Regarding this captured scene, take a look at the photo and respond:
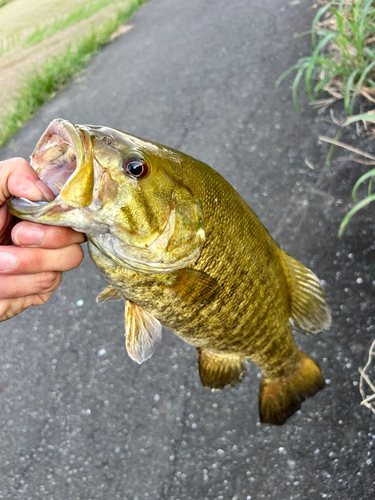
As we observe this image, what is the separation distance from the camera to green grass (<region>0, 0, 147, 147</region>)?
472 centimetres

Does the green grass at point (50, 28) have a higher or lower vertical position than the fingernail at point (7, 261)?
lower

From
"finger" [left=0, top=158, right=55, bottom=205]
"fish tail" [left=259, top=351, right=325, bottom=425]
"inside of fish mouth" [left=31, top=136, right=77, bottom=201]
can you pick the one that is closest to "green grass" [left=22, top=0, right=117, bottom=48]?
"finger" [left=0, top=158, right=55, bottom=205]

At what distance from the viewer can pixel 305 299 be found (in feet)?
4.61

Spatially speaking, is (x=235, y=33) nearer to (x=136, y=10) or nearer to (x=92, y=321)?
(x=136, y=10)

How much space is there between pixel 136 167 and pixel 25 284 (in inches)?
22.9

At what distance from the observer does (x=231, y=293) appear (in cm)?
119

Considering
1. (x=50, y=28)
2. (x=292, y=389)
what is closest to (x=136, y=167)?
(x=292, y=389)

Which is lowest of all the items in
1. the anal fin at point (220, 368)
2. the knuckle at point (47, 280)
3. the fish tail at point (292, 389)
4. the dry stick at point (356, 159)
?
the dry stick at point (356, 159)

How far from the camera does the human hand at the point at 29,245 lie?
103cm

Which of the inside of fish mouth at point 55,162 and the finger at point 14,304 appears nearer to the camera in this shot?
the inside of fish mouth at point 55,162

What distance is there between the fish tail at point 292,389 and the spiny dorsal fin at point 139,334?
623 mm

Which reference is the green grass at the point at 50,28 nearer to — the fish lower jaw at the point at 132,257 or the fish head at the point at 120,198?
the fish head at the point at 120,198

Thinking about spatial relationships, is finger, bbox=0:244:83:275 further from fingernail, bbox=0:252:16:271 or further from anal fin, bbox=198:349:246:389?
anal fin, bbox=198:349:246:389

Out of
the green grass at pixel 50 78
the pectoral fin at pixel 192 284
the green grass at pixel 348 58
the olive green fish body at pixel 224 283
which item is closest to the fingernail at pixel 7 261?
the olive green fish body at pixel 224 283
